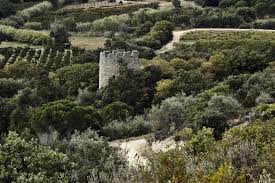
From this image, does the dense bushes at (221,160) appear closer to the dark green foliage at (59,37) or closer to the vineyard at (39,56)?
the vineyard at (39,56)

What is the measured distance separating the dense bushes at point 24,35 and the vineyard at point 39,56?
3719mm

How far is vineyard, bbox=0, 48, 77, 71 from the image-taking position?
199 ft

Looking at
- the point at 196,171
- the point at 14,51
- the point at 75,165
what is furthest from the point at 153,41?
the point at 196,171

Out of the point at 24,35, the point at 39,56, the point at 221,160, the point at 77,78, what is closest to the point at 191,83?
the point at 77,78

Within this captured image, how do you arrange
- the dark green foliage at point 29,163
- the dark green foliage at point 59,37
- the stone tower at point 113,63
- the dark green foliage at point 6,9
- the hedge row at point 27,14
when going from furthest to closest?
the dark green foliage at point 6,9, the hedge row at point 27,14, the dark green foliage at point 59,37, the stone tower at point 113,63, the dark green foliage at point 29,163

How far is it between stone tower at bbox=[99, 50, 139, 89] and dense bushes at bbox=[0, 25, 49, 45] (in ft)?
100

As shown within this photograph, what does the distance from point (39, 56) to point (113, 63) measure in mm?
25288

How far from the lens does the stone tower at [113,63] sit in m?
41.3

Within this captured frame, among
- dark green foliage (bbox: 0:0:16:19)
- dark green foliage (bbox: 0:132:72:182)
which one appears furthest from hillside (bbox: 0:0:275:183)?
dark green foliage (bbox: 0:0:16:19)

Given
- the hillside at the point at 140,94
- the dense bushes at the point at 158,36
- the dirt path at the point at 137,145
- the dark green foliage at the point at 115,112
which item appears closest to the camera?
the hillside at the point at 140,94

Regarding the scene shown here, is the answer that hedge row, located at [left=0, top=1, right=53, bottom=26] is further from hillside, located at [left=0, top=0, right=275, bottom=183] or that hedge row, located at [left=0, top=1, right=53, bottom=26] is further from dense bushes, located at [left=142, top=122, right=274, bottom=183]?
dense bushes, located at [left=142, top=122, right=274, bottom=183]

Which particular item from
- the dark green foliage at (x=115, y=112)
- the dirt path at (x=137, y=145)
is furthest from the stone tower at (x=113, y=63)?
the dirt path at (x=137, y=145)

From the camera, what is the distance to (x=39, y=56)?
65.3 meters

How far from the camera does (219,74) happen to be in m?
42.9
